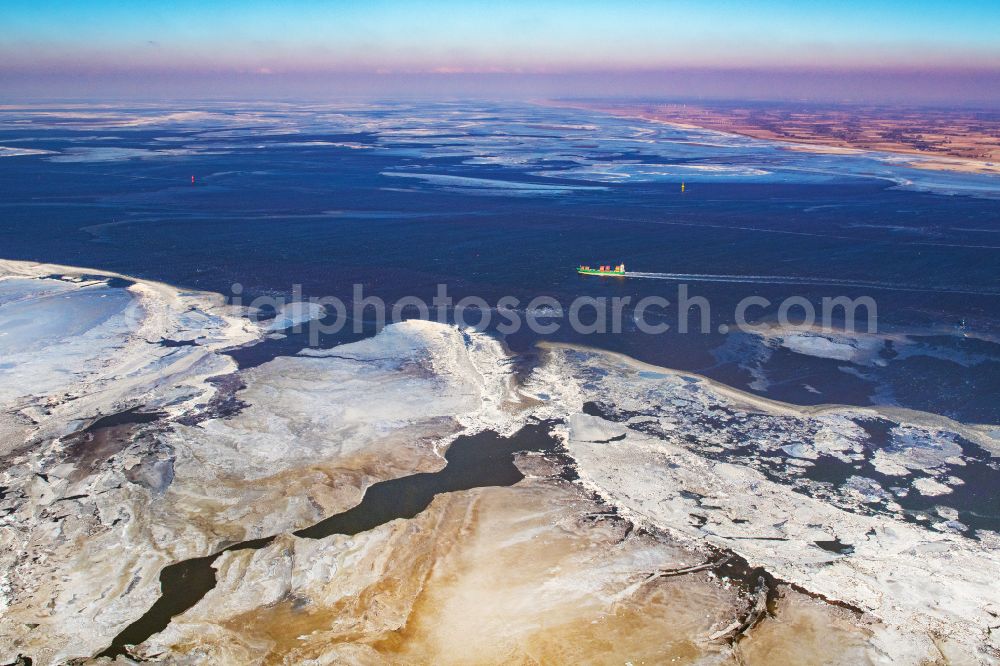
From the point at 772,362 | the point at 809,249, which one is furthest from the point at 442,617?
the point at 809,249

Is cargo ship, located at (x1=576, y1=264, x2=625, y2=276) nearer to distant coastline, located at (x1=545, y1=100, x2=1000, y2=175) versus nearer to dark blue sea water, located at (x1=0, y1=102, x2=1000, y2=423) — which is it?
dark blue sea water, located at (x1=0, y1=102, x2=1000, y2=423)

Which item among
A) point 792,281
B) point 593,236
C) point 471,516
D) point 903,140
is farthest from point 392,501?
point 903,140

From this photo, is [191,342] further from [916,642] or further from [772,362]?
[916,642]

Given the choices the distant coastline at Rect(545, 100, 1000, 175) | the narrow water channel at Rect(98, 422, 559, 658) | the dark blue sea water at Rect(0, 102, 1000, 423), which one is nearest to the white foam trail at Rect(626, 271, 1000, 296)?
the dark blue sea water at Rect(0, 102, 1000, 423)

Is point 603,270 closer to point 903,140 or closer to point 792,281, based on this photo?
point 792,281

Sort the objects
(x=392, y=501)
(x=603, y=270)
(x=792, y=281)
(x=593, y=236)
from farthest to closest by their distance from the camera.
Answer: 1. (x=593, y=236)
2. (x=603, y=270)
3. (x=792, y=281)
4. (x=392, y=501)
